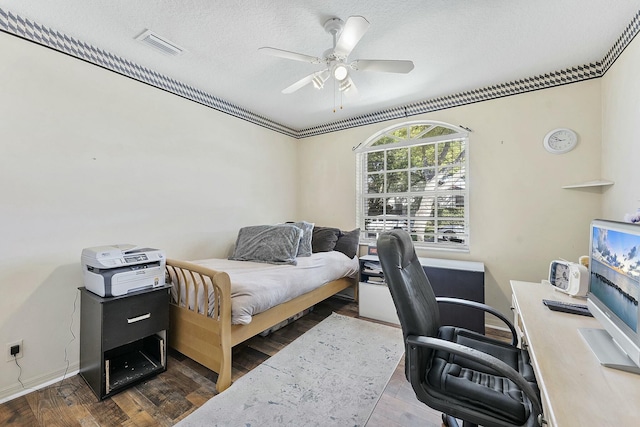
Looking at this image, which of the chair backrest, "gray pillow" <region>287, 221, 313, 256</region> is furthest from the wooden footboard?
the chair backrest

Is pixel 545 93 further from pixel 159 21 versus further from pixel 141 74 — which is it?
pixel 141 74

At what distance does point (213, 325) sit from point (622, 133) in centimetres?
331

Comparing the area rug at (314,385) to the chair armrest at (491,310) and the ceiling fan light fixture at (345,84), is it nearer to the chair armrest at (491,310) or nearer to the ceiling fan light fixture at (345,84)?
the chair armrest at (491,310)

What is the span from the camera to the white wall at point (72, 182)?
179 centimetres

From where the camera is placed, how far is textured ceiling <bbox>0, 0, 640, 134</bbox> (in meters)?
1.68

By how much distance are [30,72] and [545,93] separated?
4233mm

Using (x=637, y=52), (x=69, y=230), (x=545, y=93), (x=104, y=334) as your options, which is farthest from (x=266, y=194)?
(x=637, y=52)

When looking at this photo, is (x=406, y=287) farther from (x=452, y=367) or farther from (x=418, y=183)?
(x=418, y=183)

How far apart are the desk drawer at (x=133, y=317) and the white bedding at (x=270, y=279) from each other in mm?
186

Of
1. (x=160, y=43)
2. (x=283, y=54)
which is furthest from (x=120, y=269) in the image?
(x=283, y=54)

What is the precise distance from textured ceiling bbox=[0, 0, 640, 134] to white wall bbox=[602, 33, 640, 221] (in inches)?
8.7

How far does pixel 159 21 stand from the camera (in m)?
1.82

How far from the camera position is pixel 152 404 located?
1.67 metres

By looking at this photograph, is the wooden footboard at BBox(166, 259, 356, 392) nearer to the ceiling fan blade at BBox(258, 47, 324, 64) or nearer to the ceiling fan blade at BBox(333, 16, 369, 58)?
the ceiling fan blade at BBox(258, 47, 324, 64)
